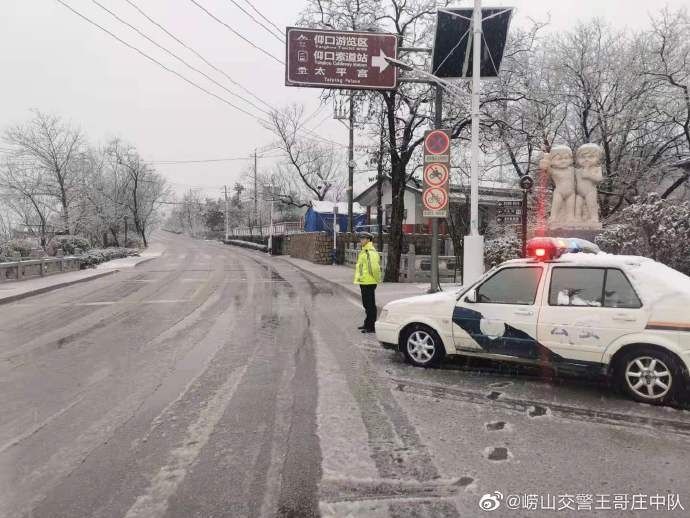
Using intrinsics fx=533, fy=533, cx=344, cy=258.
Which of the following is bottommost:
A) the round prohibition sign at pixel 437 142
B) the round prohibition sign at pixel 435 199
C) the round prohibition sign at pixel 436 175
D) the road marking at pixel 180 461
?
the road marking at pixel 180 461

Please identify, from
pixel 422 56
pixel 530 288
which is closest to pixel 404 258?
pixel 422 56

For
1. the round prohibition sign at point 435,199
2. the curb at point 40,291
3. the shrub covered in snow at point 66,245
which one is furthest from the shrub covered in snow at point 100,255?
the round prohibition sign at point 435,199

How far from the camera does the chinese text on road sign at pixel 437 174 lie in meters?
12.6

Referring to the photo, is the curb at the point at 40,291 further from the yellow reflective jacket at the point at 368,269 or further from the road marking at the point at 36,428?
the road marking at the point at 36,428

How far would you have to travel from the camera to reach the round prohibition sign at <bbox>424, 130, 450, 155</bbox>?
41.1 feet

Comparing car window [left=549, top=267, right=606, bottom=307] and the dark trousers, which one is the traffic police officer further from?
car window [left=549, top=267, right=606, bottom=307]

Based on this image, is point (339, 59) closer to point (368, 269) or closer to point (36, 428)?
point (368, 269)

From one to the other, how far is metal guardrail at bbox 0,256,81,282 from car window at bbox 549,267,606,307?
18833 mm

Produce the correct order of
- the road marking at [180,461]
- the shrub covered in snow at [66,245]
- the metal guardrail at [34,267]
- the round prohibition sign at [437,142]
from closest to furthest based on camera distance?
the road marking at [180,461] < the round prohibition sign at [437,142] < the metal guardrail at [34,267] < the shrub covered in snow at [66,245]

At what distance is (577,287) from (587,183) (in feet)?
29.2

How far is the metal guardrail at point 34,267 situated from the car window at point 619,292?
19.4m

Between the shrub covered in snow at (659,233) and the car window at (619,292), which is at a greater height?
the shrub covered in snow at (659,233)

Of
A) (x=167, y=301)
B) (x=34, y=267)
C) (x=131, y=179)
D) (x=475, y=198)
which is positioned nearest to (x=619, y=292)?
(x=475, y=198)

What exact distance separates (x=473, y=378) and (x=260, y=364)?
2684mm
